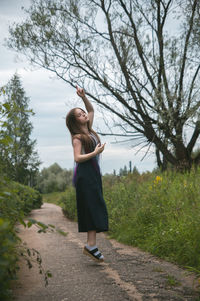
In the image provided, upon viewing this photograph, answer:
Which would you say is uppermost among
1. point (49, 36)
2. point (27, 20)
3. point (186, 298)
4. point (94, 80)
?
point (27, 20)

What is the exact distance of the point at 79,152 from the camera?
14.1ft

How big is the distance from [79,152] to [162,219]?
183 cm

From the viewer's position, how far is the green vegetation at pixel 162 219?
410 cm

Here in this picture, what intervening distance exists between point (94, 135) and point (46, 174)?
41841 millimetres

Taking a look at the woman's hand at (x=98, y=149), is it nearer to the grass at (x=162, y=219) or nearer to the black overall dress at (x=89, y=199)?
the black overall dress at (x=89, y=199)

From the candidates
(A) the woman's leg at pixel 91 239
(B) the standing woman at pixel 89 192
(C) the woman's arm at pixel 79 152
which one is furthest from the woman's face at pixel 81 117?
(A) the woman's leg at pixel 91 239

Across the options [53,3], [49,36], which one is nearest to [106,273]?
[49,36]

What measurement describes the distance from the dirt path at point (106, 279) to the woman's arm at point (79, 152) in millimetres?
1240

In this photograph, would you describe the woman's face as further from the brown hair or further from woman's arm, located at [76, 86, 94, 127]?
woman's arm, located at [76, 86, 94, 127]

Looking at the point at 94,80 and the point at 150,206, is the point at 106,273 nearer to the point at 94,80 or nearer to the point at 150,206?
the point at 150,206

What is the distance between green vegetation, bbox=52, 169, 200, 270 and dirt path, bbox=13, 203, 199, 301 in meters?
0.23

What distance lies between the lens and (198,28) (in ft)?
35.8

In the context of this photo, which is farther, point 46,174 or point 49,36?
point 46,174

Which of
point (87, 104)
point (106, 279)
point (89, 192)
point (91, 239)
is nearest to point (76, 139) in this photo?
point (89, 192)
